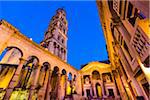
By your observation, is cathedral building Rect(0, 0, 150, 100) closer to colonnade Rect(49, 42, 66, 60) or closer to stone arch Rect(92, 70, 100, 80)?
stone arch Rect(92, 70, 100, 80)

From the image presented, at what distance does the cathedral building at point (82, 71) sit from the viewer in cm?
823

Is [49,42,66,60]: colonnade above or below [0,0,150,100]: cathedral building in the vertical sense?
above

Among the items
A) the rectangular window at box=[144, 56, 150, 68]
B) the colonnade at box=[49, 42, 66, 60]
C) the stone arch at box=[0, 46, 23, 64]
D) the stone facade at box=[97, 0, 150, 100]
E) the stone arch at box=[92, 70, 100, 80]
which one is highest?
the colonnade at box=[49, 42, 66, 60]

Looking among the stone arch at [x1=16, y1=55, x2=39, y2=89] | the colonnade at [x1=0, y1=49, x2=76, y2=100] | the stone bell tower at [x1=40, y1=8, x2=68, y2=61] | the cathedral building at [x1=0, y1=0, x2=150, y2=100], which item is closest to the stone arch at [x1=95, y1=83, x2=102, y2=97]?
the cathedral building at [x1=0, y1=0, x2=150, y2=100]

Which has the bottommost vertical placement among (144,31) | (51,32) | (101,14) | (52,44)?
(144,31)

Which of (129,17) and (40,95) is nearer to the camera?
(129,17)

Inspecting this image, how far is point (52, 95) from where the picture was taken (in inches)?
764

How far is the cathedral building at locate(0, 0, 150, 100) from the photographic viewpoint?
8234 millimetres

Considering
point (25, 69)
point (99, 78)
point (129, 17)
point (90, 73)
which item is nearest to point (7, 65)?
point (25, 69)

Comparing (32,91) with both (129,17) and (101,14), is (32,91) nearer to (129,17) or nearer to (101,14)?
(101,14)

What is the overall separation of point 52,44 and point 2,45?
744 inches

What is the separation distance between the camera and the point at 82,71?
25359mm

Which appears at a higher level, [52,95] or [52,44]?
[52,44]

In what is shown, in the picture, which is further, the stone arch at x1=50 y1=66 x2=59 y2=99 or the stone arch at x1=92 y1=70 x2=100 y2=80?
the stone arch at x1=92 y1=70 x2=100 y2=80
